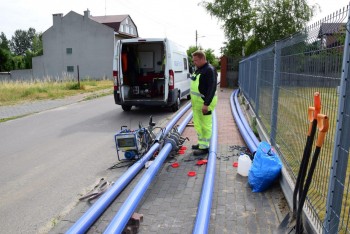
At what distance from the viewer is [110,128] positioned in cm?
889

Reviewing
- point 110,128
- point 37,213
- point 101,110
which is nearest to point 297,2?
point 101,110

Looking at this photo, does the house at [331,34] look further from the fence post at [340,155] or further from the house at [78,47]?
the house at [78,47]

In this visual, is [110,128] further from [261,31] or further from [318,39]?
[261,31]

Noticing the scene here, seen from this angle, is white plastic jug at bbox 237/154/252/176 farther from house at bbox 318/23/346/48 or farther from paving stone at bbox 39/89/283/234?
house at bbox 318/23/346/48

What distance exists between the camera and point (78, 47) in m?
39.9

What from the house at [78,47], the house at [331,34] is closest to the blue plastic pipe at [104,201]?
the house at [331,34]

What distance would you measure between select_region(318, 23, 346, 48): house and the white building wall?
119 feet

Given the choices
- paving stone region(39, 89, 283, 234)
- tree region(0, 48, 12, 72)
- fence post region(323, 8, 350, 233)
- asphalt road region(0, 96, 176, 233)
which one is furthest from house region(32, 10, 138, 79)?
fence post region(323, 8, 350, 233)

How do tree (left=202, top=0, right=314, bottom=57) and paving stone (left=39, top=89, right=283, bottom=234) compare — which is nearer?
paving stone (left=39, top=89, right=283, bottom=234)

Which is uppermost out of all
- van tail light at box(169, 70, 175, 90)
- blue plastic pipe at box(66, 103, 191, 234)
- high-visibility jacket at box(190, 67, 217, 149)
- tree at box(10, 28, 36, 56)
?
tree at box(10, 28, 36, 56)

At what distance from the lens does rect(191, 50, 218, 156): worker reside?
18.5 ft

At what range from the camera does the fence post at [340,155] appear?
2.43m

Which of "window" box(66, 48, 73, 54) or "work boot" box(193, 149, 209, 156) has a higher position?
"window" box(66, 48, 73, 54)

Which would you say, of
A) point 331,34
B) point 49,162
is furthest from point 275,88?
point 49,162
